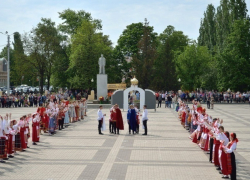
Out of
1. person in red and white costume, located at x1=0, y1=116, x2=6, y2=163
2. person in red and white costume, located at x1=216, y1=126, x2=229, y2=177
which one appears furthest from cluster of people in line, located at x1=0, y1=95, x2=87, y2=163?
person in red and white costume, located at x1=216, y1=126, x2=229, y2=177

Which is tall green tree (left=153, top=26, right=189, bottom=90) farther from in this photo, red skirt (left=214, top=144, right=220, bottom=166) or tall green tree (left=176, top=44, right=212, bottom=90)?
red skirt (left=214, top=144, right=220, bottom=166)

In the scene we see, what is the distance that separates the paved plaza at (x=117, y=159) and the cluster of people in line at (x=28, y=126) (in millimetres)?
411

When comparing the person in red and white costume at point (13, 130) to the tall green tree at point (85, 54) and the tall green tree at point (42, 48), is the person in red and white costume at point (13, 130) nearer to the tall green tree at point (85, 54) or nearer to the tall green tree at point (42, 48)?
the tall green tree at point (85, 54)

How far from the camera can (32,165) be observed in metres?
→ 14.3

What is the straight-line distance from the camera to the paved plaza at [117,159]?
502 inches

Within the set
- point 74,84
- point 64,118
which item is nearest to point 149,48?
point 74,84

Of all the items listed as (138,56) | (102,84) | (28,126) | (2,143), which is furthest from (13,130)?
(138,56)

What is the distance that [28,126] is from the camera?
1831 centimetres

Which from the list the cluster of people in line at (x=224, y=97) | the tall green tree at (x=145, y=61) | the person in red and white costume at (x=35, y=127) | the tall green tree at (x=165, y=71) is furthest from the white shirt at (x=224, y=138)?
the tall green tree at (x=165, y=71)

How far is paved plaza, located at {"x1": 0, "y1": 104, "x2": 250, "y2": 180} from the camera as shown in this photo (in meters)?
12.8

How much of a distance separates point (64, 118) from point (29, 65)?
41.2m

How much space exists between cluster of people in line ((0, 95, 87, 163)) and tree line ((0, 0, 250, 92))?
33741 mm

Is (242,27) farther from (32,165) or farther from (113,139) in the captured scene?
(32,165)

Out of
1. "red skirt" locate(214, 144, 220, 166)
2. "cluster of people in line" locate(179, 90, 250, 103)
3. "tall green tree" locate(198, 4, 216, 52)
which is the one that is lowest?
"red skirt" locate(214, 144, 220, 166)
